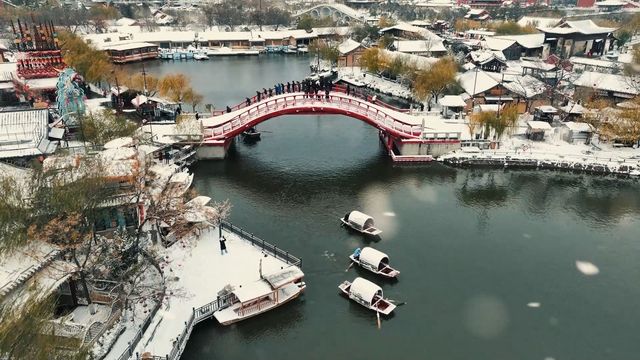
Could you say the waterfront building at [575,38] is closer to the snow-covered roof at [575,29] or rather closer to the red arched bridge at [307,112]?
the snow-covered roof at [575,29]

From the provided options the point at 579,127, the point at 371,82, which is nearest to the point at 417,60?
the point at 371,82

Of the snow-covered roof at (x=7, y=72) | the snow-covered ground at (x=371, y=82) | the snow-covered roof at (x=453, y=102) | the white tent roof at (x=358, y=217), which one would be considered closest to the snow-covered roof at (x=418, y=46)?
the snow-covered ground at (x=371, y=82)

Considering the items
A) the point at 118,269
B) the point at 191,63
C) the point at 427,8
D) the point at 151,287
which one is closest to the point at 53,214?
the point at 118,269

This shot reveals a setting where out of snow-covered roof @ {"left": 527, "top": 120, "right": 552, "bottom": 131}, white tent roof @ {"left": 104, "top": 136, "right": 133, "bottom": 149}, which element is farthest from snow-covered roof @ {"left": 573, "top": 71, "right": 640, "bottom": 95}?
white tent roof @ {"left": 104, "top": 136, "right": 133, "bottom": 149}

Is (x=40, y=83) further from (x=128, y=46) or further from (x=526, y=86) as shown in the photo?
(x=526, y=86)

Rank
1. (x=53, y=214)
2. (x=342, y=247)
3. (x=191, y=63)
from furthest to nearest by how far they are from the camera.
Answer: (x=191, y=63) → (x=342, y=247) → (x=53, y=214)

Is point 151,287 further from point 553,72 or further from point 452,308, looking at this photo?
point 553,72
